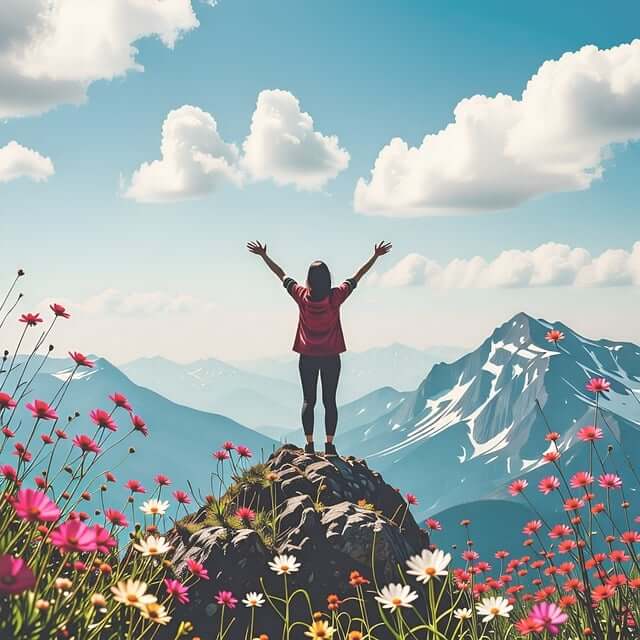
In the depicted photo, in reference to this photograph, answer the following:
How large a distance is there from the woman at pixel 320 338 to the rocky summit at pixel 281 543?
145 cm

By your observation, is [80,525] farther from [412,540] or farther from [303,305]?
[303,305]

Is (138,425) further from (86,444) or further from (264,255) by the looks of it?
(264,255)

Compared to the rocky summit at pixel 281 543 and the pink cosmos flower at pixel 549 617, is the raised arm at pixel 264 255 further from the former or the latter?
the pink cosmos flower at pixel 549 617

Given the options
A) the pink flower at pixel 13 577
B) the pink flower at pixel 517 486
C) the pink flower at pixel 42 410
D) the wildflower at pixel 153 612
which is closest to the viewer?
the pink flower at pixel 13 577

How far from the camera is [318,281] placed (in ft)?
28.7

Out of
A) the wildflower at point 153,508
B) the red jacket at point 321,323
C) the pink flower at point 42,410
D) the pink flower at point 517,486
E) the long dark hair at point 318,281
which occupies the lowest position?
the pink flower at point 517,486

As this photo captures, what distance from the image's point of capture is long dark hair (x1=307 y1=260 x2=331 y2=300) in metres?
8.75

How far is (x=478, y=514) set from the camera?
179m

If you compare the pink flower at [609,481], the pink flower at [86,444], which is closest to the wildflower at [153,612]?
the pink flower at [86,444]

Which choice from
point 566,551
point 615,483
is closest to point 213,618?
point 566,551

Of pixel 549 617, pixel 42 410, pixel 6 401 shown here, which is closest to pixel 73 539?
pixel 549 617

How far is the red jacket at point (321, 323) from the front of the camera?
886cm

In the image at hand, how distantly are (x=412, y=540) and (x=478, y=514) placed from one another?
602ft

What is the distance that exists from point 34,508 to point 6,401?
253 centimetres
